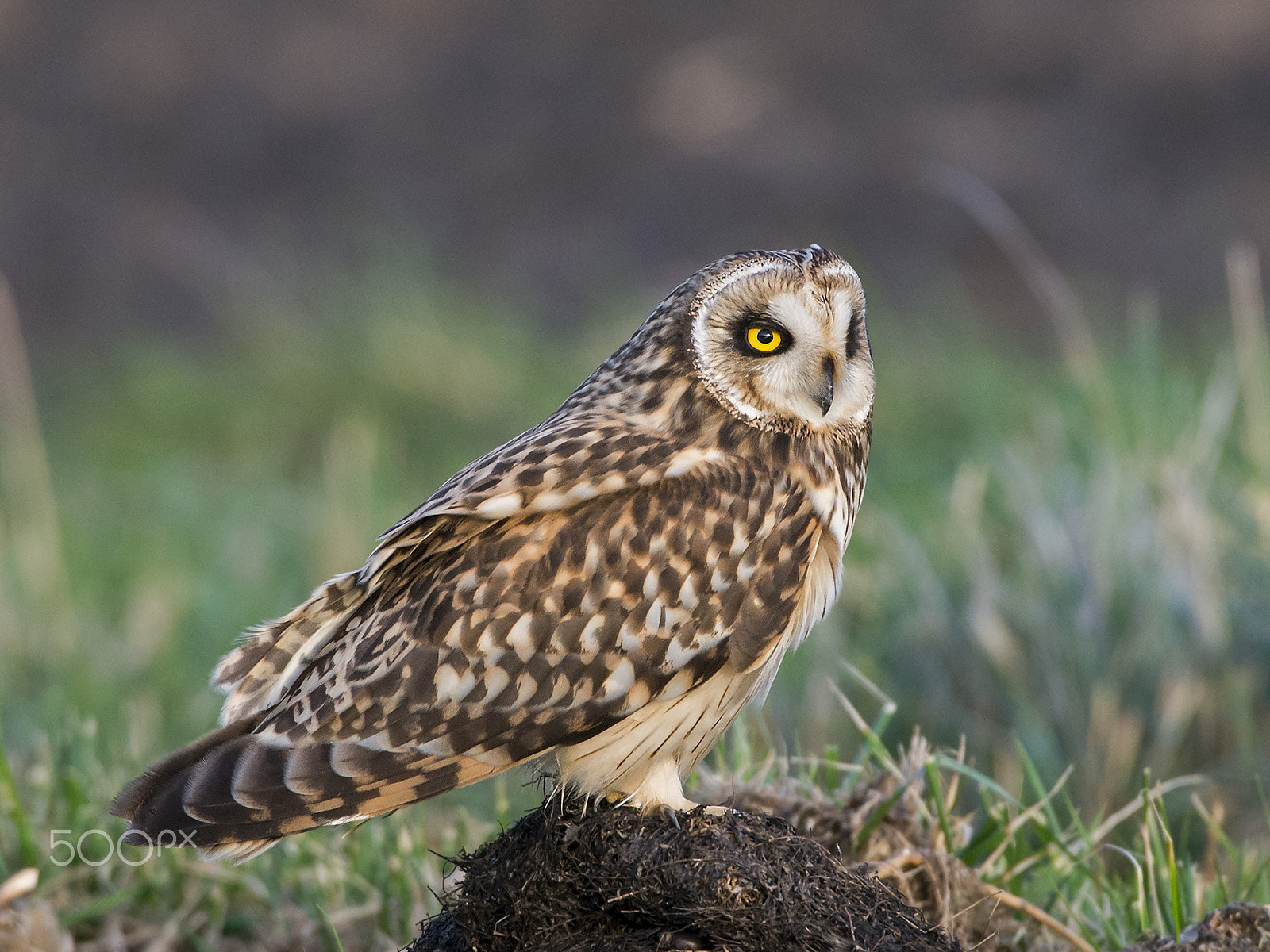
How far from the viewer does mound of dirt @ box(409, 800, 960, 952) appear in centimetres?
211

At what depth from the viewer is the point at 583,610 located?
2488mm

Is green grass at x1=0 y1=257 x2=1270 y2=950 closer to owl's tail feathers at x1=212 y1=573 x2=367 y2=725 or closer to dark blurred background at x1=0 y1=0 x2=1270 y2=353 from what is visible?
owl's tail feathers at x1=212 y1=573 x2=367 y2=725

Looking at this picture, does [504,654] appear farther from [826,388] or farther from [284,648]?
[826,388]

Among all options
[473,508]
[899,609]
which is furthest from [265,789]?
[899,609]

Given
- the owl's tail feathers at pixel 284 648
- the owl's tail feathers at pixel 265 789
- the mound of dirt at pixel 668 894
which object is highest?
the owl's tail feathers at pixel 284 648

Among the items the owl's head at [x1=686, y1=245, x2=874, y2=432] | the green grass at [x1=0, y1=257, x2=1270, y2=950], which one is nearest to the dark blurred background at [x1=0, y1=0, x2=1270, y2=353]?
the green grass at [x1=0, y1=257, x2=1270, y2=950]

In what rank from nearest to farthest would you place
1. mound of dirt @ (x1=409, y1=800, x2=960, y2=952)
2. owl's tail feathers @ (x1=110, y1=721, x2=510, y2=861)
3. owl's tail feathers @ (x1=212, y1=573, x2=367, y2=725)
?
mound of dirt @ (x1=409, y1=800, x2=960, y2=952) → owl's tail feathers @ (x1=110, y1=721, x2=510, y2=861) → owl's tail feathers @ (x1=212, y1=573, x2=367, y2=725)

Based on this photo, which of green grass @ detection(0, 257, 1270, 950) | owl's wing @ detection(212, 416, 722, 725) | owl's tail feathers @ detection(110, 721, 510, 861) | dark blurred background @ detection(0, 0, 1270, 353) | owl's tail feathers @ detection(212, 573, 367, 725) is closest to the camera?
owl's tail feathers @ detection(110, 721, 510, 861)

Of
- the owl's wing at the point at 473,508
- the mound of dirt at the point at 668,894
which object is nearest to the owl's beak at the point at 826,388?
the owl's wing at the point at 473,508

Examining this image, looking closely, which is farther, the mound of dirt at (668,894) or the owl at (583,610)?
the owl at (583,610)

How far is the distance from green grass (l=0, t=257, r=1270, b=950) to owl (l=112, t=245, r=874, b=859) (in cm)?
58

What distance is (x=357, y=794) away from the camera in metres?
2.40

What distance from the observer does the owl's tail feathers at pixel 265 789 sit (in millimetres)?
2344

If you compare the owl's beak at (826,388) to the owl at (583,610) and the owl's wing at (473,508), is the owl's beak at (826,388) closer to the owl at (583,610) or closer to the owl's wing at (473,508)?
the owl at (583,610)
